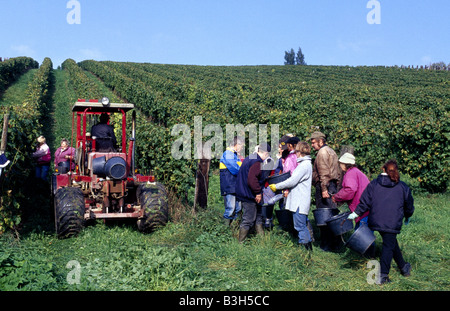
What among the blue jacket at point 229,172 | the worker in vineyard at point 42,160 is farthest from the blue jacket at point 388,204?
the worker in vineyard at point 42,160

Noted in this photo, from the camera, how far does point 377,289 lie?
5.57 m

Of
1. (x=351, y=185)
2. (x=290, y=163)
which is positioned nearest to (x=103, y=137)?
(x=290, y=163)

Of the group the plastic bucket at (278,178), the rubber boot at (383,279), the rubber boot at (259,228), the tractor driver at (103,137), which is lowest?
the rubber boot at (383,279)

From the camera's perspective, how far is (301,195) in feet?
→ 22.5

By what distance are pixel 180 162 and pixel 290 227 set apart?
339 cm

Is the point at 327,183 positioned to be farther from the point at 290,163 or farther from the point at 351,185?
the point at 290,163

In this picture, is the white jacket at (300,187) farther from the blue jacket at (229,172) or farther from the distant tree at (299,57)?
the distant tree at (299,57)

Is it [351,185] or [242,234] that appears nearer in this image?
[351,185]

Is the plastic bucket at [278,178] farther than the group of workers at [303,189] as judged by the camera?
Yes

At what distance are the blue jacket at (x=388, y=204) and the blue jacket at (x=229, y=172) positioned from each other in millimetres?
2721

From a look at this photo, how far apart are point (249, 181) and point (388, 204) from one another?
2.16m

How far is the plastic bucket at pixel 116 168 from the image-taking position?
7.50 meters

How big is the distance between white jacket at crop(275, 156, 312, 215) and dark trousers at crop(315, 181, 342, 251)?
409 millimetres
